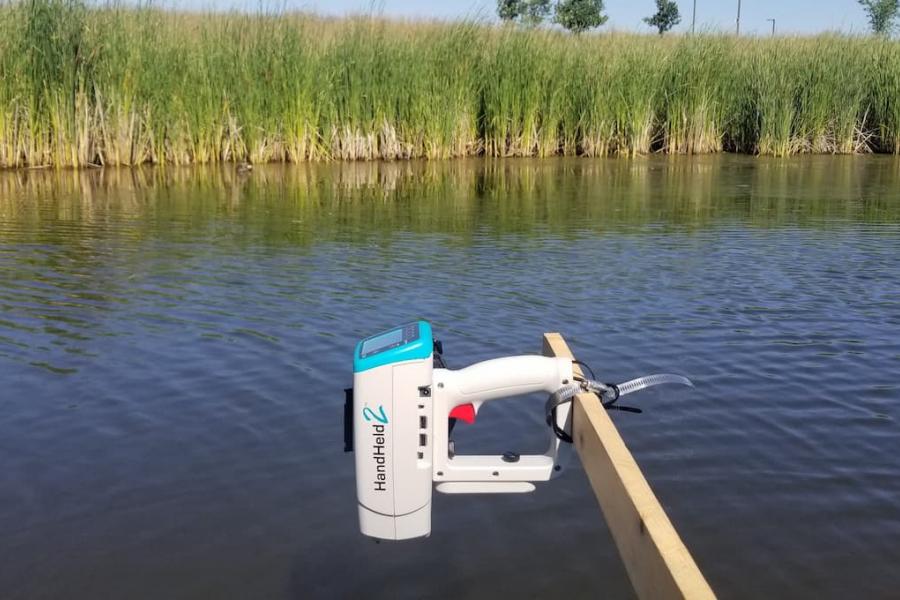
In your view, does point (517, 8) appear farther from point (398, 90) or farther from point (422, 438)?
point (422, 438)

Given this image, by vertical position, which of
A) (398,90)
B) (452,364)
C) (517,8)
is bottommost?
(452,364)

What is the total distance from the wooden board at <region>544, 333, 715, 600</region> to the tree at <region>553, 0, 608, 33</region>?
A: 2051 inches

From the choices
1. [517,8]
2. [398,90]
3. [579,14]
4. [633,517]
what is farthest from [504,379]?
[579,14]

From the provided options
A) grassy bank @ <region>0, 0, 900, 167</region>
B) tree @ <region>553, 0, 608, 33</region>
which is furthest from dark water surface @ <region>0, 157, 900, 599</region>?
tree @ <region>553, 0, 608, 33</region>

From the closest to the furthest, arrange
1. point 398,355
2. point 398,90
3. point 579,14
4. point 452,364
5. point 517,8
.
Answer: point 398,355, point 452,364, point 398,90, point 517,8, point 579,14

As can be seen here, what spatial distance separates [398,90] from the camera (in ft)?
59.9

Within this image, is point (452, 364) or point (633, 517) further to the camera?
point (452, 364)

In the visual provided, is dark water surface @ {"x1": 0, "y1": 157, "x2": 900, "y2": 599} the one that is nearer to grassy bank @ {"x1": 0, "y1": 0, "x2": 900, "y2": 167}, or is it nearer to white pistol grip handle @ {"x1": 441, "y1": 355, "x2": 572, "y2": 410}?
white pistol grip handle @ {"x1": 441, "y1": 355, "x2": 572, "y2": 410}

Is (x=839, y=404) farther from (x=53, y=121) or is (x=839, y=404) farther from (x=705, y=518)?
(x=53, y=121)

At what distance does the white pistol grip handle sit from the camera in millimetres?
2842

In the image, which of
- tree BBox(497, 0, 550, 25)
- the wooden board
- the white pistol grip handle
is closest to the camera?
the wooden board

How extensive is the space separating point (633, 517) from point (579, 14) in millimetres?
53136

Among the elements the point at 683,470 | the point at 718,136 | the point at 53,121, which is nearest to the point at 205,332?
the point at 683,470

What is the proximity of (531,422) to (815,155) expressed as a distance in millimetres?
17740
